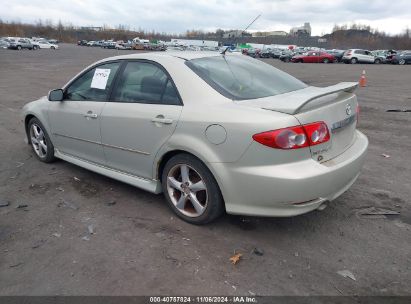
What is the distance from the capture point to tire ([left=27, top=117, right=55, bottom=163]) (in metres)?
5.34

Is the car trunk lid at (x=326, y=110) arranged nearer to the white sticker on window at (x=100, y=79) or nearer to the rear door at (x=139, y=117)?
the rear door at (x=139, y=117)

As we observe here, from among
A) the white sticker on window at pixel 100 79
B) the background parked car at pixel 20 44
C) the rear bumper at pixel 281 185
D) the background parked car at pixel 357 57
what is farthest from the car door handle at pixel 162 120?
the background parked car at pixel 20 44

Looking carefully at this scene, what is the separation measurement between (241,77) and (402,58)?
43.7 meters

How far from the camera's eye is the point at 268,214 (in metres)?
3.16

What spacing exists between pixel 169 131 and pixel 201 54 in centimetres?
113

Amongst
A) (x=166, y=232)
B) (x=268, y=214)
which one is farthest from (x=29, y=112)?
(x=268, y=214)

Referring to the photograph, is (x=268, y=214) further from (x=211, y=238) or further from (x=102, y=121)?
(x=102, y=121)

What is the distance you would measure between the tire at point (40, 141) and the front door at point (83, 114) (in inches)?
12.7

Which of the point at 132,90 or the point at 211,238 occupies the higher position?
the point at 132,90

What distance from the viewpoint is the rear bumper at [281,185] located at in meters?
→ 2.98

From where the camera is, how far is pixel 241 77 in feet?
12.5

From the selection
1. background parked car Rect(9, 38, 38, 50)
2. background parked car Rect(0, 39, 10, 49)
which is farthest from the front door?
background parked car Rect(0, 39, 10, 49)

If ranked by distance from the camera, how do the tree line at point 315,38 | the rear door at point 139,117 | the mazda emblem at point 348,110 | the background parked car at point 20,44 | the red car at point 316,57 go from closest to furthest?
the mazda emblem at point 348,110
the rear door at point 139,117
the red car at point 316,57
the background parked car at point 20,44
the tree line at point 315,38

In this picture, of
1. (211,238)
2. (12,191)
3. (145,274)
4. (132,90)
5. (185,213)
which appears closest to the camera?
(145,274)
